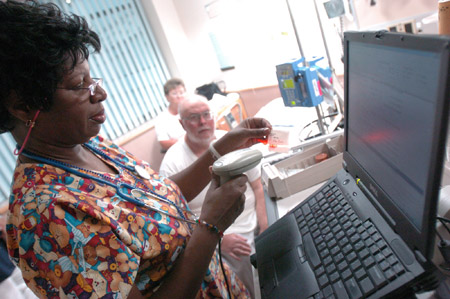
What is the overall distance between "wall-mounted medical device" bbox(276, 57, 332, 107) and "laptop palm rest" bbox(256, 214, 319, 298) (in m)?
0.78

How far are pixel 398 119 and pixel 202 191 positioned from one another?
115cm

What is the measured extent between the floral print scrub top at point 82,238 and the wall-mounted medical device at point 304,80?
0.98 m

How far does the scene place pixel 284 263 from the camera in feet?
2.31

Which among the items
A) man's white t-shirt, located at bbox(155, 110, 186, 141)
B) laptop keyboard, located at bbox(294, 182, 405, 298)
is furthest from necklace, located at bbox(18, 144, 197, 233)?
man's white t-shirt, located at bbox(155, 110, 186, 141)

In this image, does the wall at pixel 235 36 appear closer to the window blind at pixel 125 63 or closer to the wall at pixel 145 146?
the window blind at pixel 125 63

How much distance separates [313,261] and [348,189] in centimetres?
21

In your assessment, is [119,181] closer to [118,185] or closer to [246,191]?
[118,185]

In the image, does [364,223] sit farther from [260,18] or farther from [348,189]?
[260,18]

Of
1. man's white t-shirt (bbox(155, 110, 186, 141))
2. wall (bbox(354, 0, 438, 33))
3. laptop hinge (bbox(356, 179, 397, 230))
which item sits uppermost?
wall (bbox(354, 0, 438, 33))

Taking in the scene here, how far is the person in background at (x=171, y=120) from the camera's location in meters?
3.33

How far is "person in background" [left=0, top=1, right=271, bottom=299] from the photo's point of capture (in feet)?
1.89

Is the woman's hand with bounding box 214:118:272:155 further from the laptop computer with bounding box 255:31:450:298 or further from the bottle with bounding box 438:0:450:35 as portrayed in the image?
the bottle with bounding box 438:0:450:35

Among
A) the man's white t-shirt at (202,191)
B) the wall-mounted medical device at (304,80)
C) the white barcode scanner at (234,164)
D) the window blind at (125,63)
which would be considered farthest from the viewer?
the window blind at (125,63)

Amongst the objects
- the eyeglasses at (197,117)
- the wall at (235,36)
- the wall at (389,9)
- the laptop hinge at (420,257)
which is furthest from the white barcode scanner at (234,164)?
the wall at (235,36)
